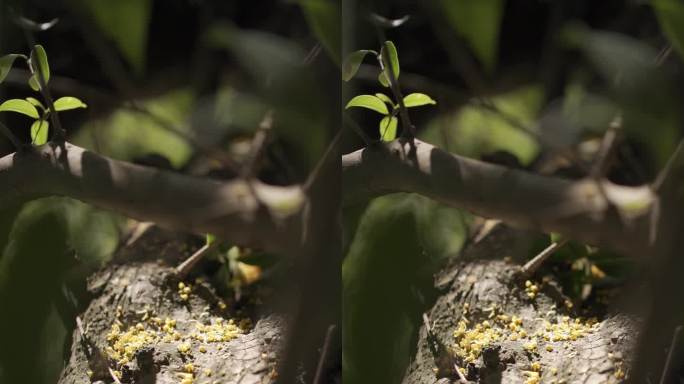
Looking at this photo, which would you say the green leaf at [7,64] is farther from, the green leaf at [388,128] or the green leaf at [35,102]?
the green leaf at [388,128]

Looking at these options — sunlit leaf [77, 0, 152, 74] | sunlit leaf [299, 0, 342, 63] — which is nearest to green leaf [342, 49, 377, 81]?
sunlit leaf [299, 0, 342, 63]

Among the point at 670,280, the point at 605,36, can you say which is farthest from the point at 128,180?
the point at 670,280

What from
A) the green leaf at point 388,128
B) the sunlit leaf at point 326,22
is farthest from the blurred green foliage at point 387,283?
the sunlit leaf at point 326,22

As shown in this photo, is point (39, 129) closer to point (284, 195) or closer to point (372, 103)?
point (284, 195)

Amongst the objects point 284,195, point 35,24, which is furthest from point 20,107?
point 284,195

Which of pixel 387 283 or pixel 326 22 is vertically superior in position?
pixel 326 22

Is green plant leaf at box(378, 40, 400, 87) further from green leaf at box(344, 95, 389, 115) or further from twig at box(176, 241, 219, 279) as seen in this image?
twig at box(176, 241, 219, 279)
